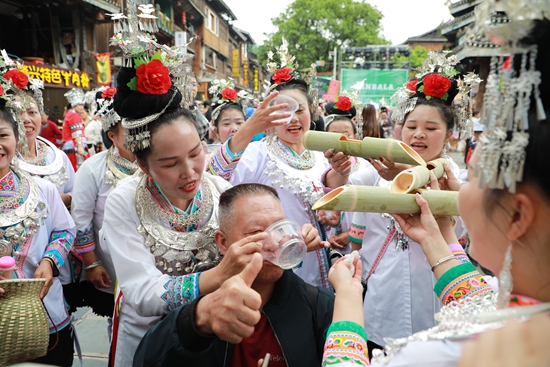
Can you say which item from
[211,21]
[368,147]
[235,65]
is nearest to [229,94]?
[368,147]

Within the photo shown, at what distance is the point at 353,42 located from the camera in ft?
112

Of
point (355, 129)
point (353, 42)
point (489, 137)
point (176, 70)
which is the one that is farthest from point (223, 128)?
point (353, 42)

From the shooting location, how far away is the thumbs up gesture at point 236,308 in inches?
47.7

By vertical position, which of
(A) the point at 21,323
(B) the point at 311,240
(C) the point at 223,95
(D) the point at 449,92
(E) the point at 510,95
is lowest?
(A) the point at 21,323

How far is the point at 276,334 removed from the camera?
160 cm

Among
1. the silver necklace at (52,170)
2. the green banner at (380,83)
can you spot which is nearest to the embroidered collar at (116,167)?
the silver necklace at (52,170)

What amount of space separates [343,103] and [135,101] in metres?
3.69

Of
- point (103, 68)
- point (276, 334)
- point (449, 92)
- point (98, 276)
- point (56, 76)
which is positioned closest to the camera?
point (276, 334)

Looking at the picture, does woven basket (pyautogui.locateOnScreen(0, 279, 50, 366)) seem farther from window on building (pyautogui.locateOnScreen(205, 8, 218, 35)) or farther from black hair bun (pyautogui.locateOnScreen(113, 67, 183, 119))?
window on building (pyautogui.locateOnScreen(205, 8, 218, 35))

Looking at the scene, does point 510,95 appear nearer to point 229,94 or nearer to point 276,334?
point 276,334

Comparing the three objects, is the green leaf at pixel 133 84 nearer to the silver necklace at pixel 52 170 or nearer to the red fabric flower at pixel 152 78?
the red fabric flower at pixel 152 78

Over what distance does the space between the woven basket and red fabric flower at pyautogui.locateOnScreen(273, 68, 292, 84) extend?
2.09 m

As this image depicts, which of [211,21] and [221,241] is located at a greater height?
[211,21]

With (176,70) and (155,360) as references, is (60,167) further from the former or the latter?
(155,360)
